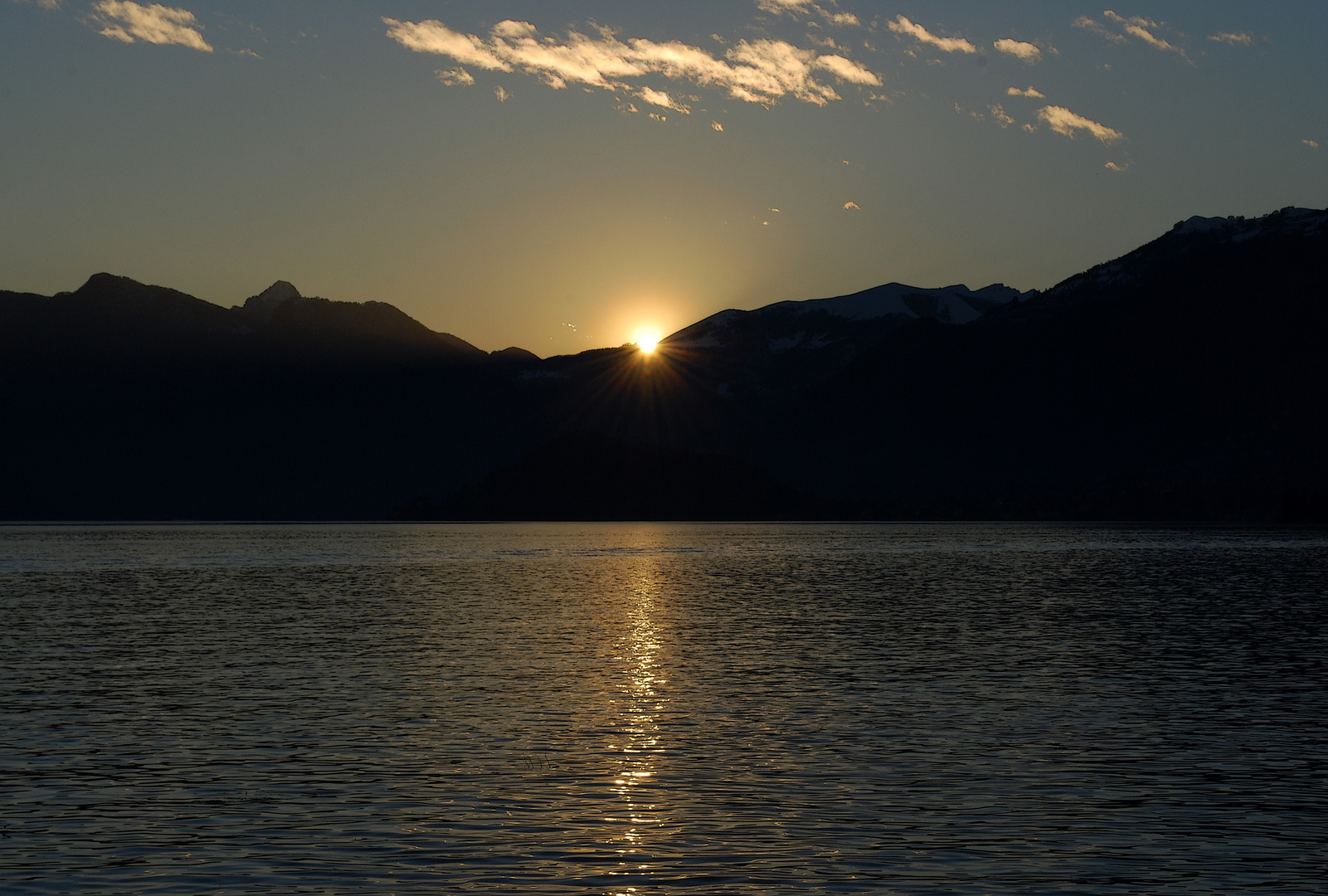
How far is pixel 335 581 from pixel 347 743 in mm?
89573

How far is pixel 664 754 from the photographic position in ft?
108

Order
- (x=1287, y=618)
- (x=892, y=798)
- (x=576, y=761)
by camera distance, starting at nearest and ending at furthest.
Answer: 1. (x=892, y=798)
2. (x=576, y=761)
3. (x=1287, y=618)

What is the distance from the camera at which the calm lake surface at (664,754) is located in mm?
22578

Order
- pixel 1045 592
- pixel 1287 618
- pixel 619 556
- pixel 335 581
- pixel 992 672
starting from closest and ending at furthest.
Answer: pixel 992 672 → pixel 1287 618 → pixel 1045 592 → pixel 335 581 → pixel 619 556

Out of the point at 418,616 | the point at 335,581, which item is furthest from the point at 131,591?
the point at 418,616

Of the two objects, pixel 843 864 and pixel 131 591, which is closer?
pixel 843 864

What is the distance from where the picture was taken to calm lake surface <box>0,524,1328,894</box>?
74.1 ft

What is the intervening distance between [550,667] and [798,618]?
1120 inches

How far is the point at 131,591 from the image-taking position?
341 feet

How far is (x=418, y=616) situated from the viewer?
259 feet

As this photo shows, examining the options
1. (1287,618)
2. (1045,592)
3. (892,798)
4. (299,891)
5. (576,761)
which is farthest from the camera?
(1045,592)

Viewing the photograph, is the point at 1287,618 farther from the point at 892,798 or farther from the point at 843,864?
the point at 843,864

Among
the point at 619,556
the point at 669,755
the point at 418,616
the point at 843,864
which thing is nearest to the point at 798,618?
the point at 418,616

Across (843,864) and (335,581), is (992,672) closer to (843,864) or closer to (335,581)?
(843,864)
